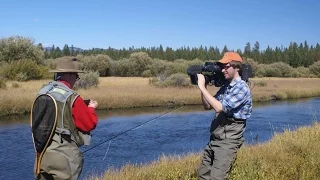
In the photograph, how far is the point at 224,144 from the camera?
400 cm

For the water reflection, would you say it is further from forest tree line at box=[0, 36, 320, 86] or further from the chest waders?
the chest waders

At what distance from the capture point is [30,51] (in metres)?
39.0

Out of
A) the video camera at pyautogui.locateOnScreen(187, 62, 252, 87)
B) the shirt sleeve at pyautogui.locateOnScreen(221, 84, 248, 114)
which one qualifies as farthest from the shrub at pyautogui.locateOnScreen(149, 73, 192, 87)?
the shirt sleeve at pyautogui.locateOnScreen(221, 84, 248, 114)

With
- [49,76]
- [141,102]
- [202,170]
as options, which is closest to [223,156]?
[202,170]

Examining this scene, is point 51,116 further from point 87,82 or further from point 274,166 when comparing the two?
point 87,82

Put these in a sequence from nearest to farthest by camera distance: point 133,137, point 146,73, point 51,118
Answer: point 51,118
point 133,137
point 146,73

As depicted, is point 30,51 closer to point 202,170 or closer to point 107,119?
point 107,119

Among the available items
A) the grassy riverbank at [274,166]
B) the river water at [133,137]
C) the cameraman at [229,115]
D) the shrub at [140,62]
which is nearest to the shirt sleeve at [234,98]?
the cameraman at [229,115]

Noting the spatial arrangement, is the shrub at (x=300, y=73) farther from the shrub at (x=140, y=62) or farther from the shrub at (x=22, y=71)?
the shrub at (x=22, y=71)

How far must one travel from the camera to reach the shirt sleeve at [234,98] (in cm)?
386

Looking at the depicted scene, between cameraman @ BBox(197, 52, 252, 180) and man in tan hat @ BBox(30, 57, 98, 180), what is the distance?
136 centimetres

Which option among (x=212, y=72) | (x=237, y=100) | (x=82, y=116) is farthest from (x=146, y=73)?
(x=82, y=116)

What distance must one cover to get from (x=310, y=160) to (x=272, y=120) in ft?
47.0

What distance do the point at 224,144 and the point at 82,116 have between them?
1.59 m
